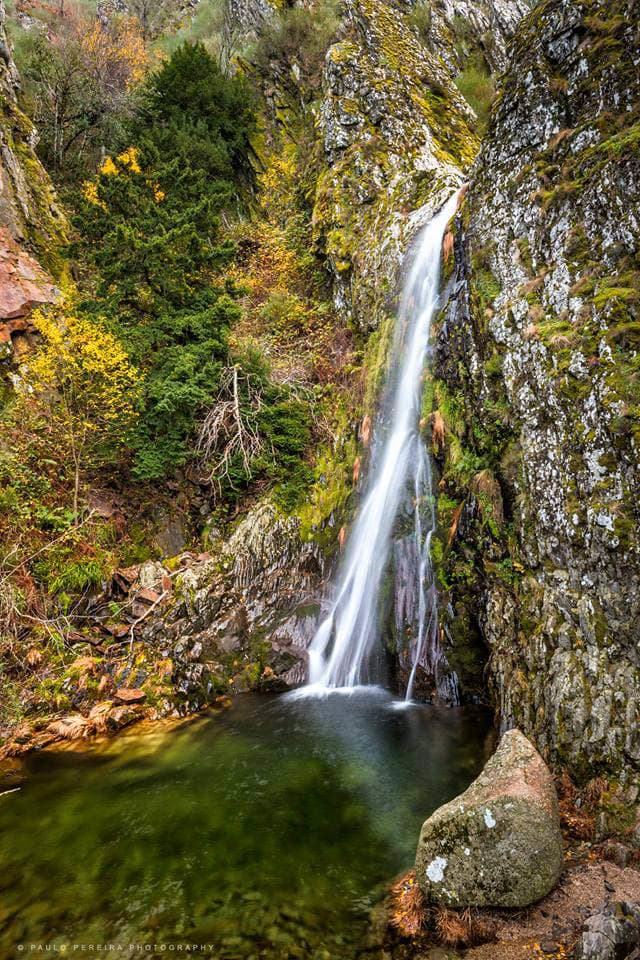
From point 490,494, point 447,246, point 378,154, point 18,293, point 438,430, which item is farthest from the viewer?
point 378,154

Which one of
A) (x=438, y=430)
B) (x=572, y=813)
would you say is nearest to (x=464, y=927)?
(x=572, y=813)

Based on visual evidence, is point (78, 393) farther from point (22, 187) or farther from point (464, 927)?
point (464, 927)

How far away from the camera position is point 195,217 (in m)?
10.7

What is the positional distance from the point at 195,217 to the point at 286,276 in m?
4.14

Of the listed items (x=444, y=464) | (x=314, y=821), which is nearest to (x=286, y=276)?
(x=444, y=464)

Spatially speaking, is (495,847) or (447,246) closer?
(495,847)

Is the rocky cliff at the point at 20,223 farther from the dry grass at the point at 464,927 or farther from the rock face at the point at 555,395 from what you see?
the dry grass at the point at 464,927

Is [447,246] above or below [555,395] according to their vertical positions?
above

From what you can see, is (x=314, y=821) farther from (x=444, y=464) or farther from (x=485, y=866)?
(x=444, y=464)

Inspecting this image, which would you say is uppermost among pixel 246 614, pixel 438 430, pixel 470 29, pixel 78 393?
pixel 470 29

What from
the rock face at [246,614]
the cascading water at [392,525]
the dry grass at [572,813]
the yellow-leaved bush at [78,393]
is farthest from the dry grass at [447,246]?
the dry grass at [572,813]

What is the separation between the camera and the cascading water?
25.4 feet

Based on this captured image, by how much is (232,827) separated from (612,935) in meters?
3.60

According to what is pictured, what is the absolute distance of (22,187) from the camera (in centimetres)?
1279
